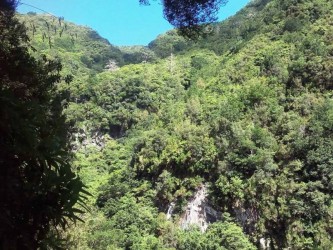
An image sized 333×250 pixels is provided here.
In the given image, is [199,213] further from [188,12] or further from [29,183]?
[29,183]

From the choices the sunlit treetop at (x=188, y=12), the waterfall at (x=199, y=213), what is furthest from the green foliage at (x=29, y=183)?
the waterfall at (x=199, y=213)

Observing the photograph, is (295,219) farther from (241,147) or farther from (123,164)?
(123,164)

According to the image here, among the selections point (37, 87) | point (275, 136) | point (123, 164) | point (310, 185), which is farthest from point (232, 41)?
point (37, 87)

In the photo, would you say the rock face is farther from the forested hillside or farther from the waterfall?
the forested hillside

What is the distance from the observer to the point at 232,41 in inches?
2544

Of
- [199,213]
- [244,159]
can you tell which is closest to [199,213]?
[199,213]

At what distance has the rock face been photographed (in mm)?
29750

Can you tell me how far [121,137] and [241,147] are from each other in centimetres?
2770

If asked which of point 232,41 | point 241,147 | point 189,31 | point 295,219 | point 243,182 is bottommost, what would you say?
point 295,219

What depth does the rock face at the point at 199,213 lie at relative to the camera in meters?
29.8

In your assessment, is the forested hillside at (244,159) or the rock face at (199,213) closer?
the forested hillside at (244,159)

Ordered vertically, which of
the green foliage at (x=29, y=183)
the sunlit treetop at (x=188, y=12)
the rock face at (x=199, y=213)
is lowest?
the rock face at (x=199, y=213)

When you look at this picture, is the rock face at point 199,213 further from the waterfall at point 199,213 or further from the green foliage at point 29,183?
the green foliage at point 29,183

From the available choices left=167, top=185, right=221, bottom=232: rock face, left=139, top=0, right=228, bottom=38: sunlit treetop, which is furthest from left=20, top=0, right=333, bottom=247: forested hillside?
left=139, top=0, right=228, bottom=38: sunlit treetop
